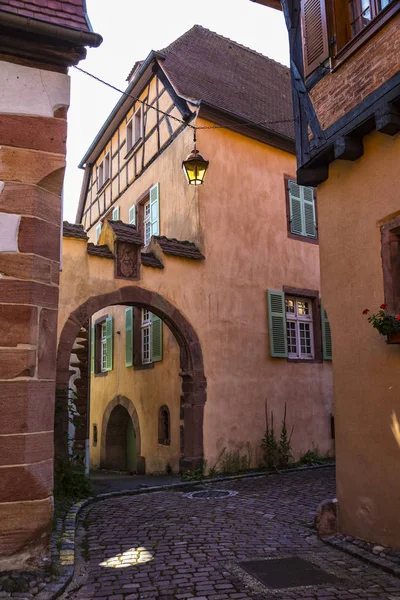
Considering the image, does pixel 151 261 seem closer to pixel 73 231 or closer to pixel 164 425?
pixel 73 231

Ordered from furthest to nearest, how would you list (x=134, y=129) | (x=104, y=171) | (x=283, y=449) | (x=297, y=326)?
(x=104, y=171), (x=134, y=129), (x=297, y=326), (x=283, y=449)

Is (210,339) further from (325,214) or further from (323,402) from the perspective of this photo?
(325,214)

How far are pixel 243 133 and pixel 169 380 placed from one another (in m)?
5.58

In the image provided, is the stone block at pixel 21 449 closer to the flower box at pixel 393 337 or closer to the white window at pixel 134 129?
the flower box at pixel 393 337

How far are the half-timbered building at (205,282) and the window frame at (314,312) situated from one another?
28 millimetres

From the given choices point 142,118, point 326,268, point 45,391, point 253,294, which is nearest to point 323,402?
point 253,294

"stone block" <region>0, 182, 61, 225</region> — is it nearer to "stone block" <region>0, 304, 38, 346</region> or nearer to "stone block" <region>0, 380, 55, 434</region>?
"stone block" <region>0, 304, 38, 346</region>

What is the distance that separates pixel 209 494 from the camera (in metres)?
8.86

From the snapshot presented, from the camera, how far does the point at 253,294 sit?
39.9ft

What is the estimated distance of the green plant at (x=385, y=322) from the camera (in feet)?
16.2

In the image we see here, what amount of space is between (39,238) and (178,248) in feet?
20.9

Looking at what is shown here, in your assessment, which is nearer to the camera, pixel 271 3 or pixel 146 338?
pixel 271 3

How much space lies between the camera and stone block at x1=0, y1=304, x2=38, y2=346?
15.2ft

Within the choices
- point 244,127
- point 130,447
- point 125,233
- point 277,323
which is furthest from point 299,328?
point 130,447
